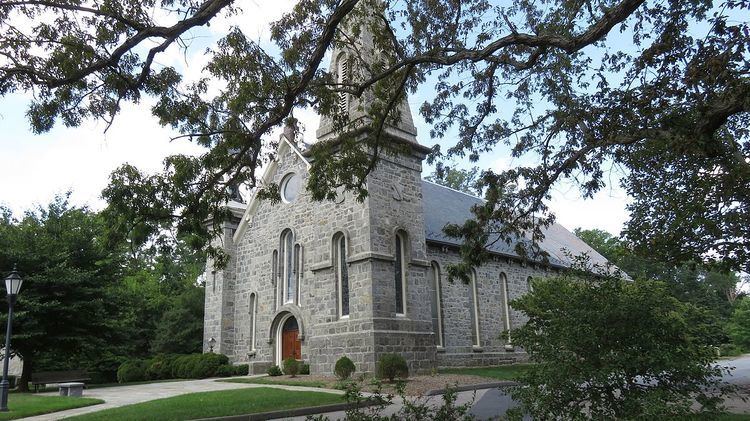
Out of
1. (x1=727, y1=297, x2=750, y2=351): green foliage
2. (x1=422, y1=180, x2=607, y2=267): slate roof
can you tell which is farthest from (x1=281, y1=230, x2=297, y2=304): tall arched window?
(x1=727, y1=297, x2=750, y2=351): green foliage

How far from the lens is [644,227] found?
1462 centimetres

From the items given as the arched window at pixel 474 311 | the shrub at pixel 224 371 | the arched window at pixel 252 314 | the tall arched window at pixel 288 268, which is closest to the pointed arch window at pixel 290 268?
the tall arched window at pixel 288 268

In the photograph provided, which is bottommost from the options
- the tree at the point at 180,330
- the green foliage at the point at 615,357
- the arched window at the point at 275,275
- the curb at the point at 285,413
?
the curb at the point at 285,413

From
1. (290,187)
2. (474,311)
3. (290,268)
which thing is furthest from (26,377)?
(474,311)

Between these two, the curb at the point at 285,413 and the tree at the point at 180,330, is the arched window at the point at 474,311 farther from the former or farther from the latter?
the tree at the point at 180,330

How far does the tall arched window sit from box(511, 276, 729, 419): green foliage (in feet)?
55.1

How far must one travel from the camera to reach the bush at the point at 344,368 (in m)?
16.4

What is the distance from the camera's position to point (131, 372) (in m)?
24.6

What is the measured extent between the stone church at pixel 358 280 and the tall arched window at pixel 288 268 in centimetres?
4

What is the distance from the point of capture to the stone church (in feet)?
58.7

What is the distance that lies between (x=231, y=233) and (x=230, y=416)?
58.1ft

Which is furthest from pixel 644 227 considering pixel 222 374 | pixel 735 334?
pixel 735 334

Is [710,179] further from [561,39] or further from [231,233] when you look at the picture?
[231,233]

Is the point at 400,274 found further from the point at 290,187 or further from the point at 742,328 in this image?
the point at 742,328
